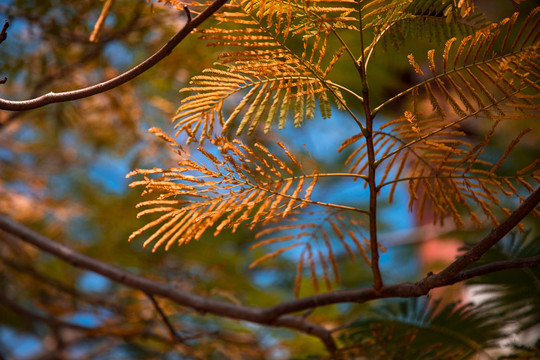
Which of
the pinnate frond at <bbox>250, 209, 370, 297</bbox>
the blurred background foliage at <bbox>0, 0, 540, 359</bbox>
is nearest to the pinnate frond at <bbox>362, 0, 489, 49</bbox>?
the blurred background foliage at <bbox>0, 0, 540, 359</bbox>

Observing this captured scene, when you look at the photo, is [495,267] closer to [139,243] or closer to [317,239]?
[317,239]

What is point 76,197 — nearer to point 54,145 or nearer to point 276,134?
point 54,145

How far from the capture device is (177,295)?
1084 millimetres

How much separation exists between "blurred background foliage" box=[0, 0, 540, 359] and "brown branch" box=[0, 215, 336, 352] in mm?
69

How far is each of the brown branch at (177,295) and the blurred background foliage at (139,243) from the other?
0.23 ft

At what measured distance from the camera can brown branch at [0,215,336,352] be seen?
1017mm

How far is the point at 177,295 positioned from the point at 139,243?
2.96 feet

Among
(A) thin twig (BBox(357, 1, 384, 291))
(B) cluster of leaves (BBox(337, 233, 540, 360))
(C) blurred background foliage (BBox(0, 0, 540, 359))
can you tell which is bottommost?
(B) cluster of leaves (BBox(337, 233, 540, 360))

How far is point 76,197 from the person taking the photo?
272 centimetres

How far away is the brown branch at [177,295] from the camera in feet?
3.34

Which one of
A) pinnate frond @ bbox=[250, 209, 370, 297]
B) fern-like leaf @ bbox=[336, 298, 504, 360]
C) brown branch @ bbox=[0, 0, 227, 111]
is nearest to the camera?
brown branch @ bbox=[0, 0, 227, 111]

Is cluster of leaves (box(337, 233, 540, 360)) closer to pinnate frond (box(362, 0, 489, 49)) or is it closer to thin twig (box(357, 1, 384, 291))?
thin twig (box(357, 1, 384, 291))

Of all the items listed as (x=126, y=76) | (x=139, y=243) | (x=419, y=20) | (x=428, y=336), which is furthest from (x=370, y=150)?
(x=139, y=243)

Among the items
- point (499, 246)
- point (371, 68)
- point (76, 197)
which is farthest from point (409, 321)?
point (76, 197)
